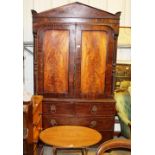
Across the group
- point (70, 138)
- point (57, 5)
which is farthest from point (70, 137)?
point (57, 5)

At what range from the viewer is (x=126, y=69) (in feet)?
13.1

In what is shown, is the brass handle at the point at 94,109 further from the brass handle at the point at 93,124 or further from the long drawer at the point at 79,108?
the brass handle at the point at 93,124

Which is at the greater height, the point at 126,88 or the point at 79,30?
the point at 79,30

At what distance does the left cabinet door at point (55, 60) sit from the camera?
3408 millimetres

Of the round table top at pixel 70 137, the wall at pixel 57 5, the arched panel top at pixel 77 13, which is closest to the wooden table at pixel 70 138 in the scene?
the round table top at pixel 70 137

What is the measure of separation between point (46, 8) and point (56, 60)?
3.17 ft

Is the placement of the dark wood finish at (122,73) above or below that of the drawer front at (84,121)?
above

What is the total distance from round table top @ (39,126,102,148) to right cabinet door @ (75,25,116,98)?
2.25 ft

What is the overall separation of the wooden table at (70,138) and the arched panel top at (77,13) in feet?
4.70

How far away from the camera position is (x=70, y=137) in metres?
2.72

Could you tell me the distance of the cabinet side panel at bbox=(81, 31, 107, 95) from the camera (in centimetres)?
342
